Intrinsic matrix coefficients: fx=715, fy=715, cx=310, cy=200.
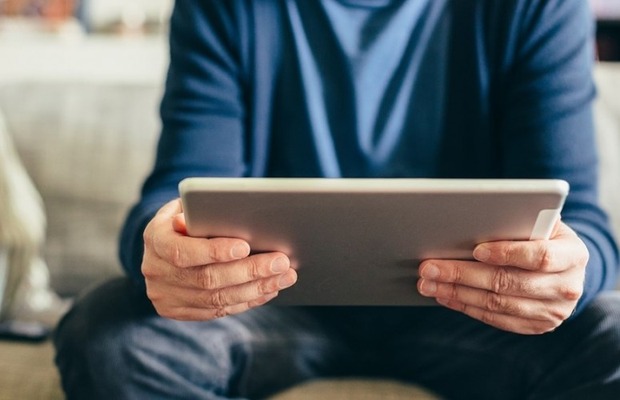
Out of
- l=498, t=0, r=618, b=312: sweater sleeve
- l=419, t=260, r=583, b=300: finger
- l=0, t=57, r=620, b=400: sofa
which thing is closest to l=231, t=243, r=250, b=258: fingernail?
l=419, t=260, r=583, b=300: finger

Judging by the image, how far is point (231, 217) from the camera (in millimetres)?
634

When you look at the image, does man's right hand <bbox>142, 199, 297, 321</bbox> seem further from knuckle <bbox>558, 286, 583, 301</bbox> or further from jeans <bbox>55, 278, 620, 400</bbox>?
knuckle <bbox>558, 286, 583, 301</bbox>

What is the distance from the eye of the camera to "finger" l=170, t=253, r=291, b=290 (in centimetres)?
68

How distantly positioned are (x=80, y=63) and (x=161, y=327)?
1.09 m

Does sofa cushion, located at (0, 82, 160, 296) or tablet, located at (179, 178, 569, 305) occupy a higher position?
tablet, located at (179, 178, 569, 305)

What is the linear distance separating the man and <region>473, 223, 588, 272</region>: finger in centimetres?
3

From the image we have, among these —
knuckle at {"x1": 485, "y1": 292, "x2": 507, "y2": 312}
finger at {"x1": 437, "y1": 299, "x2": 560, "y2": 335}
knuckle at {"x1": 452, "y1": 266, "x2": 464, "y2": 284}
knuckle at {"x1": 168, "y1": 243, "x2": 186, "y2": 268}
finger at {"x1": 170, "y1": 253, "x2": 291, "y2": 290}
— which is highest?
knuckle at {"x1": 168, "y1": 243, "x2": 186, "y2": 268}

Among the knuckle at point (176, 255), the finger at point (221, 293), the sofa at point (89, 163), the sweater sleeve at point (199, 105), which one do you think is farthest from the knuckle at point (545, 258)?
the sofa at point (89, 163)

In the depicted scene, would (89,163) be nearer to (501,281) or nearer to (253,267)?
(253,267)

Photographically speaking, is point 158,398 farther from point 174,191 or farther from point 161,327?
point 174,191

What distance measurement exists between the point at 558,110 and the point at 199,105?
464 mm

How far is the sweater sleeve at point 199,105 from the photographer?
0.92 meters

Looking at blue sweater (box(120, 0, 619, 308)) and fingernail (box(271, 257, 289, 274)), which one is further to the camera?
blue sweater (box(120, 0, 619, 308))

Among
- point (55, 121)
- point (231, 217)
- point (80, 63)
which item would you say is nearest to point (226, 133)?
point (231, 217)
